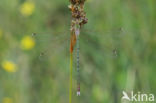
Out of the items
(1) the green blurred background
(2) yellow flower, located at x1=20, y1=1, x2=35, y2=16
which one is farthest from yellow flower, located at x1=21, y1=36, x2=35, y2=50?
(2) yellow flower, located at x1=20, y1=1, x2=35, y2=16

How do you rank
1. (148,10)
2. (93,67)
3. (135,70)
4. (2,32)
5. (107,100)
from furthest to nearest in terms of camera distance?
1. (2,32)
2. (148,10)
3. (93,67)
4. (135,70)
5. (107,100)

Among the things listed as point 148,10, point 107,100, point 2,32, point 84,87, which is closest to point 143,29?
point 148,10

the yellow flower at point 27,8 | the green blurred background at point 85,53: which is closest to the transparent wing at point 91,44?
the green blurred background at point 85,53

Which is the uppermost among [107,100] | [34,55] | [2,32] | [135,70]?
[2,32]

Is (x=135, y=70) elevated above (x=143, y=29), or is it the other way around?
(x=143, y=29)

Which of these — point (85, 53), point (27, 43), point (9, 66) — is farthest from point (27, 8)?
point (9, 66)

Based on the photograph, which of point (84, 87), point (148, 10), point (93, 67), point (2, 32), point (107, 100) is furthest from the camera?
point (2, 32)

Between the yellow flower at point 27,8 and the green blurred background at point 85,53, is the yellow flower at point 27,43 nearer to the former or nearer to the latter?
the green blurred background at point 85,53

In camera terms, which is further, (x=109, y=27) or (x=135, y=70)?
(x=109, y=27)

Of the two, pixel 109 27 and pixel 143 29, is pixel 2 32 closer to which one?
pixel 109 27
